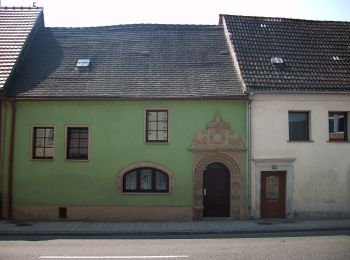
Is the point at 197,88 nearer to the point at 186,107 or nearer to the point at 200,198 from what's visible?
the point at 186,107

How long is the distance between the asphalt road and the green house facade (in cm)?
361

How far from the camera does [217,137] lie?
56.2 feet

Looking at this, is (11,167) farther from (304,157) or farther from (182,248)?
(304,157)

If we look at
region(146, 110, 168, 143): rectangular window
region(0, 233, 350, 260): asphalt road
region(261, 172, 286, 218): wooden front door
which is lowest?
region(0, 233, 350, 260): asphalt road

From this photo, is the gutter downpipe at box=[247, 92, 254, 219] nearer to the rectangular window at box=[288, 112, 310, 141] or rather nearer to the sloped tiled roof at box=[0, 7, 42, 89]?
the rectangular window at box=[288, 112, 310, 141]

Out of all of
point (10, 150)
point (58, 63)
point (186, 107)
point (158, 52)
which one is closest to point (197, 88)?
point (186, 107)

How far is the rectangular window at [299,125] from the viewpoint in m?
17.6

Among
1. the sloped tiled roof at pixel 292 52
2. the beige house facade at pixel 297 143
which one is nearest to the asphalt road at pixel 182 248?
the beige house facade at pixel 297 143

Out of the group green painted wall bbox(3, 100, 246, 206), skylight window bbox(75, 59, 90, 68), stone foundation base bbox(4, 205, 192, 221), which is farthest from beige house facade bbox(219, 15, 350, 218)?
skylight window bbox(75, 59, 90, 68)

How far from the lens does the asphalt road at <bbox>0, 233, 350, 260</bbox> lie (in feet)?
34.2

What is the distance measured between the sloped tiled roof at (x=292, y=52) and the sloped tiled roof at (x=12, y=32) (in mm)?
10477

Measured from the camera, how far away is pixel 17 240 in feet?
42.9

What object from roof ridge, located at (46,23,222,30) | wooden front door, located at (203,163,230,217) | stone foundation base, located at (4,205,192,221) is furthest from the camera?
roof ridge, located at (46,23,222,30)

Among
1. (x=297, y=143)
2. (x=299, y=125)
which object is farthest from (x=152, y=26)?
(x=297, y=143)
